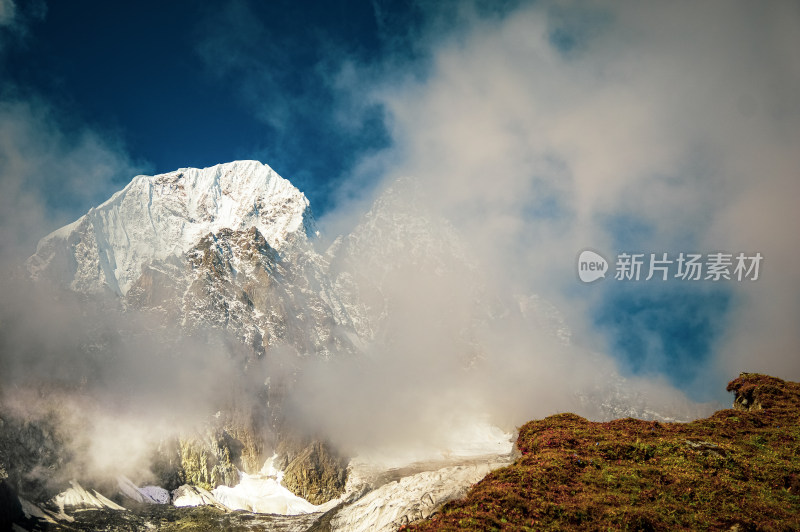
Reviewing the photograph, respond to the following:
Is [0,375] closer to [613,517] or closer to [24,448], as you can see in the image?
[24,448]

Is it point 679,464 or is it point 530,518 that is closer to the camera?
point 530,518

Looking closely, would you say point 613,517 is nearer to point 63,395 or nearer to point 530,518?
point 530,518

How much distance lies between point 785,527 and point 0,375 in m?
232

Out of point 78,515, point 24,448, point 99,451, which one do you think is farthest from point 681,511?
point 99,451

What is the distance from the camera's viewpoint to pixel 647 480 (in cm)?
2392

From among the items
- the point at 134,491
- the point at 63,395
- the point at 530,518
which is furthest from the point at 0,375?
the point at 530,518

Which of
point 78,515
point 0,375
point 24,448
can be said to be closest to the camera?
point 78,515

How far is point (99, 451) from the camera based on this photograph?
176 m

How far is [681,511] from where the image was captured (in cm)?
2122

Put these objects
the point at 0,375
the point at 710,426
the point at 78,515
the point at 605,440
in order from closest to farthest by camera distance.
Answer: the point at 605,440 < the point at 710,426 < the point at 78,515 < the point at 0,375

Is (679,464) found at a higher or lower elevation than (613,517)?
higher

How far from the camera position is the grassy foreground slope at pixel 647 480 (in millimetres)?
20484

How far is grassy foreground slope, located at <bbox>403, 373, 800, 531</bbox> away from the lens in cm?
2048

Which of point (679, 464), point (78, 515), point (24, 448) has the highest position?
point (679, 464)
